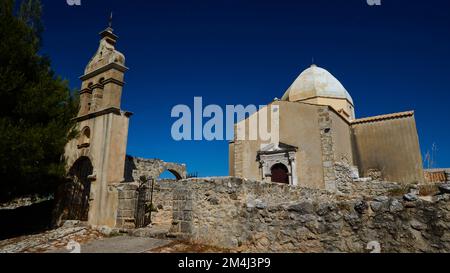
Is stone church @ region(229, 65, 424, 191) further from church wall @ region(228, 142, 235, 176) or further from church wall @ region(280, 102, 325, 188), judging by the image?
church wall @ region(228, 142, 235, 176)

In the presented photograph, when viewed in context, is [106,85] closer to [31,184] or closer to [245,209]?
[31,184]

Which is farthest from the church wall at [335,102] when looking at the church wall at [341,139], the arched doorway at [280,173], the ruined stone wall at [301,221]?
the ruined stone wall at [301,221]

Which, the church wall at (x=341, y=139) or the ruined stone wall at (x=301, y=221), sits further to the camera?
the church wall at (x=341, y=139)

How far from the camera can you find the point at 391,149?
1366 centimetres

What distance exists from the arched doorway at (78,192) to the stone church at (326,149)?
8185 mm

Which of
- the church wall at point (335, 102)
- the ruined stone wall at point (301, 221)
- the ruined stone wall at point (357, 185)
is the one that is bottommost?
the ruined stone wall at point (301, 221)

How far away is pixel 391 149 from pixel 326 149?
11.1 feet

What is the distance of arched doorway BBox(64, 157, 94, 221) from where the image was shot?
8.94m

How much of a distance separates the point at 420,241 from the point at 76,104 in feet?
34.2

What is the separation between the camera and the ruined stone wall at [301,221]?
143 inches

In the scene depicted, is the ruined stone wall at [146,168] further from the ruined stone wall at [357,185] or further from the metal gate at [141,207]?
the ruined stone wall at [357,185]

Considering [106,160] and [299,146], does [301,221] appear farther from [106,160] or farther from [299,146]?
[299,146]

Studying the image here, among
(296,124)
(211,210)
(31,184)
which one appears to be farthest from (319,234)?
(296,124)
